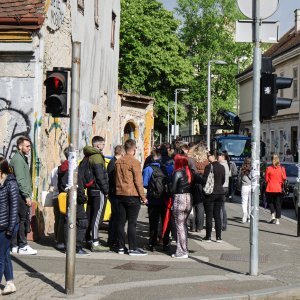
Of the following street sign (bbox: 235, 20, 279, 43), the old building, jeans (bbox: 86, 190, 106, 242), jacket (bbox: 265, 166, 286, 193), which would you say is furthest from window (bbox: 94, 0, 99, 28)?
the old building

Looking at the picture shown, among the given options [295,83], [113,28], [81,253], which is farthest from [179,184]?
[295,83]

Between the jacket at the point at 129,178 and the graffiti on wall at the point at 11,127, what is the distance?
2665mm

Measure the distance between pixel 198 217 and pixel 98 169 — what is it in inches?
149

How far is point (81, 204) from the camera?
11.0 meters

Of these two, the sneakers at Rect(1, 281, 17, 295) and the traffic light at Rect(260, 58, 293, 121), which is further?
the traffic light at Rect(260, 58, 293, 121)

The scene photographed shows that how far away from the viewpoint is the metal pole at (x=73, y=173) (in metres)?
7.98

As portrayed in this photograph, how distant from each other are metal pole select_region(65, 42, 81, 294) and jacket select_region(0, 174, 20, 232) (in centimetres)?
67

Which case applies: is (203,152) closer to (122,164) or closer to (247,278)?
(122,164)

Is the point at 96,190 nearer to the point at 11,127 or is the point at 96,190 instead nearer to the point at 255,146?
the point at 11,127

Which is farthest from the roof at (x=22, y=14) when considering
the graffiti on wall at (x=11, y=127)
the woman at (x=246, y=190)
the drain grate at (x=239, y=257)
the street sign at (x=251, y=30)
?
the woman at (x=246, y=190)

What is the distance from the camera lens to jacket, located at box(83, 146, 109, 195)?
11320mm

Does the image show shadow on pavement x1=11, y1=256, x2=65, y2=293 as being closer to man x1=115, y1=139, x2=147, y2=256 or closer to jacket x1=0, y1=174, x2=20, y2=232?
jacket x1=0, y1=174, x2=20, y2=232

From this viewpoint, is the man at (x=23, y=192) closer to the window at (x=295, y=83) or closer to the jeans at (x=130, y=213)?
the jeans at (x=130, y=213)

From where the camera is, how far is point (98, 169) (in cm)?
1130
